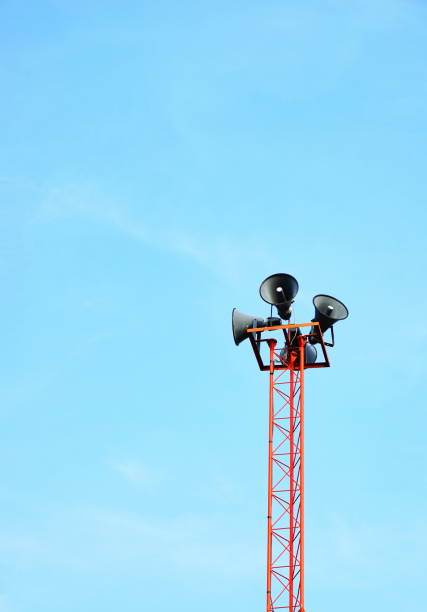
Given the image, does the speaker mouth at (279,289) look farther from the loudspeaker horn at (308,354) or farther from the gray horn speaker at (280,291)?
the loudspeaker horn at (308,354)

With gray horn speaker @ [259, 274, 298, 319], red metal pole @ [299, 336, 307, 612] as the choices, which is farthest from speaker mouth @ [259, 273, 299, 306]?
red metal pole @ [299, 336, 307, 612]

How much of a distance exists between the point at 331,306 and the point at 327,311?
296 mm

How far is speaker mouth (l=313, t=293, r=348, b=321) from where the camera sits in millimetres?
64750

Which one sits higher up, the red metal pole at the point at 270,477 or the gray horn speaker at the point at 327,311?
the gray horn speaker at the point at 327,311

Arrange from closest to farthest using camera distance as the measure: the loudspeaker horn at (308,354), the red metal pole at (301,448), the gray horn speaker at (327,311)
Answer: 1. the red metal pole at (301,448)
2. the gray horn speaker at (327,311)
3. the loudspeaker horn at (308,354)

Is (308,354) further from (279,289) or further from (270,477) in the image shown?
(270,477)

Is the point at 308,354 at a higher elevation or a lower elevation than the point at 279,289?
lower

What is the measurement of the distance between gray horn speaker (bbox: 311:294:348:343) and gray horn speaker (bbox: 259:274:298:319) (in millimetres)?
870

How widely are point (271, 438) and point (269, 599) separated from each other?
5818 mm

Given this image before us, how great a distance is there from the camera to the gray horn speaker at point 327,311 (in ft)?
212

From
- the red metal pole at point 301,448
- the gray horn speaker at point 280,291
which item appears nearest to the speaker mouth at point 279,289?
the gray horn speaker at point 280,291

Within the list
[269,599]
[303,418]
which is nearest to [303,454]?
[303,418]

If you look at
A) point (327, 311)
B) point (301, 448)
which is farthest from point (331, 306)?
point (301, 448)

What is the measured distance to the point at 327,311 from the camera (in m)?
64.7
